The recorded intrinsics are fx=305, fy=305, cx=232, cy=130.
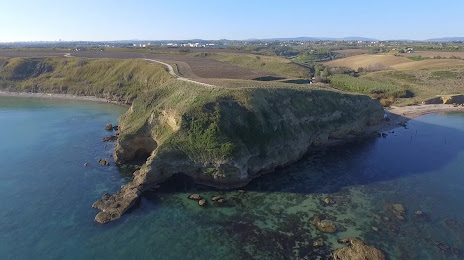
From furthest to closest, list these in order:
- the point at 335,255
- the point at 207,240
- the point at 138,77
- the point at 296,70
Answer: the point at 296,70
the point at 138,77
the point at 207,240
the point at 335,255

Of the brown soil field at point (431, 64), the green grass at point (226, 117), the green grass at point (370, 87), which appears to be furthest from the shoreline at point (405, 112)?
the brown soil field at point (431, 64)

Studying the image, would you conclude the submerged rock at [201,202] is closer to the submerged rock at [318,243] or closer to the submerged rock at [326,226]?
the submerged rock at [326,226]

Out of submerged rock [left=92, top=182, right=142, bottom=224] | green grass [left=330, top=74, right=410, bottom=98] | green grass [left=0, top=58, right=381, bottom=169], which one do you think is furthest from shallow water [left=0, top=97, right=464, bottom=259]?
green grass [left=330, top=74, right=410, bottom=98]

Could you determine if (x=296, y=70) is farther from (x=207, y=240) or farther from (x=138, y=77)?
(x=207, y=240)

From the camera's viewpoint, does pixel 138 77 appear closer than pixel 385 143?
No

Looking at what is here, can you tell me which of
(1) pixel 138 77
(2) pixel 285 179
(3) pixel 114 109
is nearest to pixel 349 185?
(2) pixel 285 179

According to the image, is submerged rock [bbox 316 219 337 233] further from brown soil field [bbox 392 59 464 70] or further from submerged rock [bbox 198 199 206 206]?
brown soil field [bbox 392 59 464 70]

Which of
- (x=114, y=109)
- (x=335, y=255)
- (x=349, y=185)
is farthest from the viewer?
(x=114, y=109)

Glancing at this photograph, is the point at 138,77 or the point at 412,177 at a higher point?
the point at 138,77
